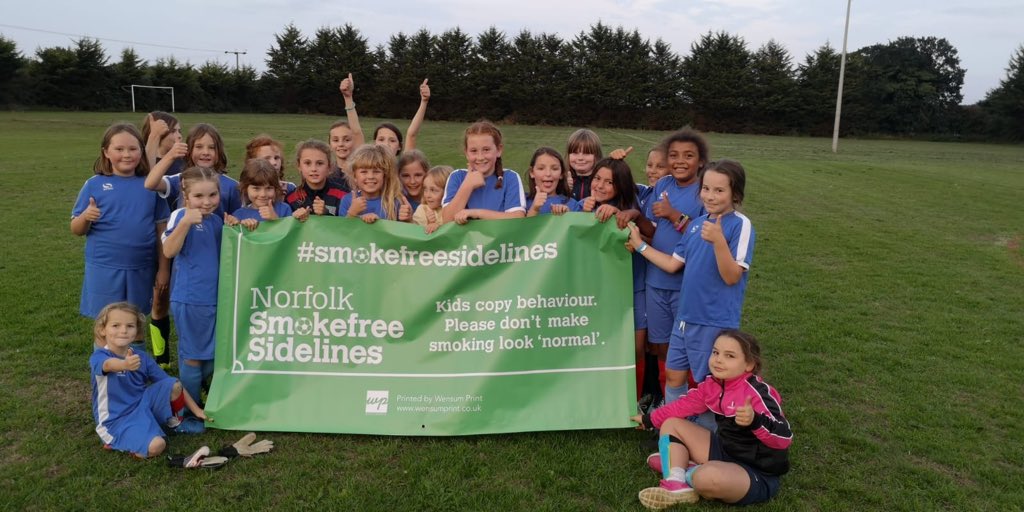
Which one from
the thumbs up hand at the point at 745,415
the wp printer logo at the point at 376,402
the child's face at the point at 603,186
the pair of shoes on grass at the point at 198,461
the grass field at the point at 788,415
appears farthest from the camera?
the child's face at the point at 603,186

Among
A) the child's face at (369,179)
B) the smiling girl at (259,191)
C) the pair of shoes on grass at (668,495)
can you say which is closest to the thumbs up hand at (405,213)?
the child's face at (369,179)

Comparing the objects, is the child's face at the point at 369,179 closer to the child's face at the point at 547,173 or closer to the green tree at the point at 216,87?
the child's face at the point at 547,173

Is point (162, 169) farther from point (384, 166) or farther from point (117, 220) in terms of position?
point (384, 166)

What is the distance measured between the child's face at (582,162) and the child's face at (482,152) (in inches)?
23.8

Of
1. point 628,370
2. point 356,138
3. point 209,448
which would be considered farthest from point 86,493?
point 356,138

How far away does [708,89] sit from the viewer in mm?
64188

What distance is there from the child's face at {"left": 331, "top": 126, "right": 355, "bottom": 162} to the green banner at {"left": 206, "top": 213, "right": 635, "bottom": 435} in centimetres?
173

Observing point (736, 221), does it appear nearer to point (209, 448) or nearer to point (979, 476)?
point (979, 476)

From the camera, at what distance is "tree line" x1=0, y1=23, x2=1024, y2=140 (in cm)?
6331

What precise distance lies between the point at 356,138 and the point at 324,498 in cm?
398

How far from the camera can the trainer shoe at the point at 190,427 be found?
4.75 meters

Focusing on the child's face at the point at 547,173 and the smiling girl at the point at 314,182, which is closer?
the child's face at the point at 547,173

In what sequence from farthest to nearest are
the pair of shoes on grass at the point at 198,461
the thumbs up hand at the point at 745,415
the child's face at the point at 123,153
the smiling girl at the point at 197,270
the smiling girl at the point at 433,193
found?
the smiling girl at the point at 433,193
the child's face at the point at 123,153
the smiling girl at the point at 197,270
the pair of shoes on grass at the point at 198,461
the thumbs up hand at the point at 745,415

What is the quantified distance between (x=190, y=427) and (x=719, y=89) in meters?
65.2
